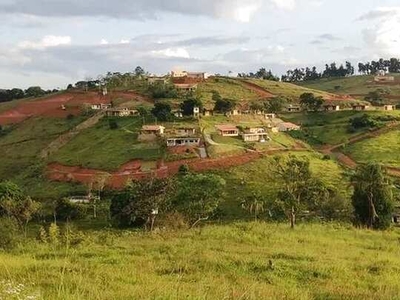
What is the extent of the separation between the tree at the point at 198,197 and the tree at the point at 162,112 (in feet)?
98.1

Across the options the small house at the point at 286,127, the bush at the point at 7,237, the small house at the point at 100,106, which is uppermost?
the small house at the point at 100,106

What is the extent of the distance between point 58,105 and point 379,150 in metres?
54.2

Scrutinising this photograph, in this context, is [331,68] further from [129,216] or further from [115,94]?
[129,216]

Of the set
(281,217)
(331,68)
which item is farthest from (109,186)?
(331,68)

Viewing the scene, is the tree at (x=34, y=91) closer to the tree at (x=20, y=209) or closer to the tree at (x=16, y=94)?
the tree at (x=16, y=94)

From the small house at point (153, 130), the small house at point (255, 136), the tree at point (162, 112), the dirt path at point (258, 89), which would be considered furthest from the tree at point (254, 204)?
the dirt path at point (258, 89)

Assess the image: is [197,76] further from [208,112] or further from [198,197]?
[198,197]

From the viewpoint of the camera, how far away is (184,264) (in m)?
14.2

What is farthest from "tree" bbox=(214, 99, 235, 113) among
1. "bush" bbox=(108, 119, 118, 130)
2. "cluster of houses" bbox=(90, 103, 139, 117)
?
"bush" bbox=(108, 119, 118, 130)

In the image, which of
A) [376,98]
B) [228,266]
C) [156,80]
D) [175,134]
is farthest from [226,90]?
[228,266]

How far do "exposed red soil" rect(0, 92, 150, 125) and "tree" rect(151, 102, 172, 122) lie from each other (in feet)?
46.9

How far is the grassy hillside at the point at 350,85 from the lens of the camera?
119m

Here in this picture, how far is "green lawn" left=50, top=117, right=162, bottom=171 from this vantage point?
61344 mm

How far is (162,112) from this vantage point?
7231cm
